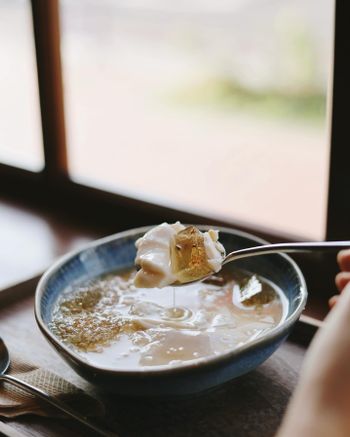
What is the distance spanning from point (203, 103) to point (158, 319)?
362 centimetres

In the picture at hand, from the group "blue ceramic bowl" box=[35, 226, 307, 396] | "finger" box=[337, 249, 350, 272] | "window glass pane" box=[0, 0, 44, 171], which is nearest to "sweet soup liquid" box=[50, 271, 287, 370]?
"blue ceramic bowl" box=[35, 226, 307, 396]

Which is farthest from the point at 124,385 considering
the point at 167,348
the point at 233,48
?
the point at 233,48

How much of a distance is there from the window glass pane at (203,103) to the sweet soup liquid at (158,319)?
0.93ft

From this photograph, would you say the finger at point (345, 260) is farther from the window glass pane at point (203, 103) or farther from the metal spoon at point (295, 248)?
the window glass pane at point (203, 103)

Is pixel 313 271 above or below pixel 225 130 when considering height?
above

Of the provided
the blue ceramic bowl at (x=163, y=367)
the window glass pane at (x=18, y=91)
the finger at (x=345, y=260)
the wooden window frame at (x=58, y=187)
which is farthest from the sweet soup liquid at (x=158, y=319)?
the window glass pane at (x=18, y=91)

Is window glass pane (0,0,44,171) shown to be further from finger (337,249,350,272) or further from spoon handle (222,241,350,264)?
finger (337,249,350,272)

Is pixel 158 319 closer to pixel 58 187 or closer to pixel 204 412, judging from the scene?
pixel 204 412

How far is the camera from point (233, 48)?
3986 mm

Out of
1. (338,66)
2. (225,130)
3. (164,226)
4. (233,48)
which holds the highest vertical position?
(338,66)

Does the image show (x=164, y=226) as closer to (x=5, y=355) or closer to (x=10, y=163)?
(x=5, y=355)

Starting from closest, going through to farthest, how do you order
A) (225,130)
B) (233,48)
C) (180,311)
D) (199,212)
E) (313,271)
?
(180,311) < (313,271) < (199,212) < (233,48) < (225,130)

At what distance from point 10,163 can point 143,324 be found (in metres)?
1.05

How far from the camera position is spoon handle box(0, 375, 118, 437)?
0.85m
